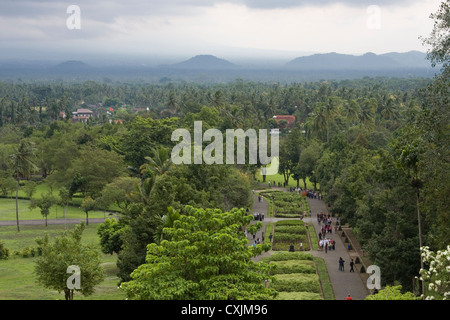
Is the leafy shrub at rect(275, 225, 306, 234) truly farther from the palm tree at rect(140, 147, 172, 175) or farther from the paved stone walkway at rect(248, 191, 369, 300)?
the palm tree at rect(140, 147, 172, 175)

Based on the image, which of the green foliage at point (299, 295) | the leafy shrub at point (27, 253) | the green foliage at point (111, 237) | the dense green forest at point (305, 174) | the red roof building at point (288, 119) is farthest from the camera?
the red roof building at point (288, 119)

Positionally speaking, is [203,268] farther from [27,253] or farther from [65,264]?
[27,253]

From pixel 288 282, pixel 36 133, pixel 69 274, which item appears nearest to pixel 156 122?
pixel 36 133

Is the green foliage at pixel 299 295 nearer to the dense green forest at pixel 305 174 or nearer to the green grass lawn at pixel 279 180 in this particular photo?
the dense green forest at pixel 305 174

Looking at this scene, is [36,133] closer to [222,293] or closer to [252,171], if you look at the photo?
[252,171]

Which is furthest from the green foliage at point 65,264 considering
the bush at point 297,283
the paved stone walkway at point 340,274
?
the paved stone walkway at point 340,274
